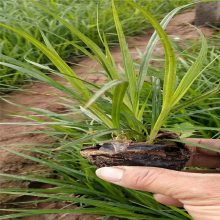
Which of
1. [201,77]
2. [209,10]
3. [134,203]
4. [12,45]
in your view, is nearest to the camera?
[134,203]

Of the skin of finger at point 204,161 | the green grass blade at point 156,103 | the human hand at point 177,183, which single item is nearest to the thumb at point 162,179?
the human hand at point 177,183

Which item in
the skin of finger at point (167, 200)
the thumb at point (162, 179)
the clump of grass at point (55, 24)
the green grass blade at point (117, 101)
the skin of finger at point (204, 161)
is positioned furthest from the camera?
the clump of grass at point (55, 24)

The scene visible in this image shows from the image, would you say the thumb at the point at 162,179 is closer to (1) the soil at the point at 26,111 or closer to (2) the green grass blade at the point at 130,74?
(2) the green grass blade at the point at 130,74

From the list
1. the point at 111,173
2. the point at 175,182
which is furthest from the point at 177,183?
the point at 111,173

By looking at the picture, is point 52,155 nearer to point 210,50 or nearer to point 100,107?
point 100,107

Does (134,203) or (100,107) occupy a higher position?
(100,107)

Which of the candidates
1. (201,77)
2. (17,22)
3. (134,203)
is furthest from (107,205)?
(17,22)

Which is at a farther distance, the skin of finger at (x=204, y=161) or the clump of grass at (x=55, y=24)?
the clump of grass at (x=55, y=24)

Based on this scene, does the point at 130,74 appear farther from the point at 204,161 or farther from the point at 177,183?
the point at 204,161
